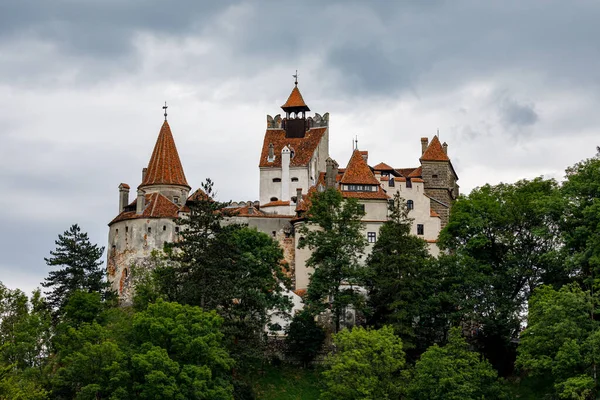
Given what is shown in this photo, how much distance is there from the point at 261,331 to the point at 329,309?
6.34 metres

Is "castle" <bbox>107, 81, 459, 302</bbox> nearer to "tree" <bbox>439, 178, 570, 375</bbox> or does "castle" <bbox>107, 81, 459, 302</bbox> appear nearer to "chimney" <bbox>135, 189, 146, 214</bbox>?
"chimney" <bbox>135, 189, 146, 214</bbox>

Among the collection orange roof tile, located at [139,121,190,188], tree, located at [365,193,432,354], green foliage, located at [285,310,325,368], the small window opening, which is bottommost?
green foliage, located at [285,310,325,368]

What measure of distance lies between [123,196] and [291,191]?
14606 millimetres

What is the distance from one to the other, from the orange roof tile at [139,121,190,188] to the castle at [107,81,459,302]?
85mm

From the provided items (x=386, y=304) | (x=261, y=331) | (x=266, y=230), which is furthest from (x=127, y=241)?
(x=386, y=304)

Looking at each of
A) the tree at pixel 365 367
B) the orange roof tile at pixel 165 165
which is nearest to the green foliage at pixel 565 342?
the tree at pixel 365 367

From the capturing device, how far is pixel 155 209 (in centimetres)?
9900

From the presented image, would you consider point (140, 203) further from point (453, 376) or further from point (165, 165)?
point (453, 376)

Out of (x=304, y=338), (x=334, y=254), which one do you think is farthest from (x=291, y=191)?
(x=304, y=338)

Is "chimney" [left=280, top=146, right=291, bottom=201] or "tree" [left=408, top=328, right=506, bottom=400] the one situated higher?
"chimney" [left=280, top=146, right=291, bottom=201]

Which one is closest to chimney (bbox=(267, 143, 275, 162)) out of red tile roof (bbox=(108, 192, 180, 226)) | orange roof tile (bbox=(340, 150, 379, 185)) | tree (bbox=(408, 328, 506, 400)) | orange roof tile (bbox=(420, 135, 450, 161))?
red tile roof (bbox=(108, 192, 180, 226))

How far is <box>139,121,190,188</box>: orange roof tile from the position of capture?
102125 mm

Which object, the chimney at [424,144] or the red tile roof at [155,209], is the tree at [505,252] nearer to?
the chimney at [424,144]

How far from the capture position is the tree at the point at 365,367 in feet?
237
